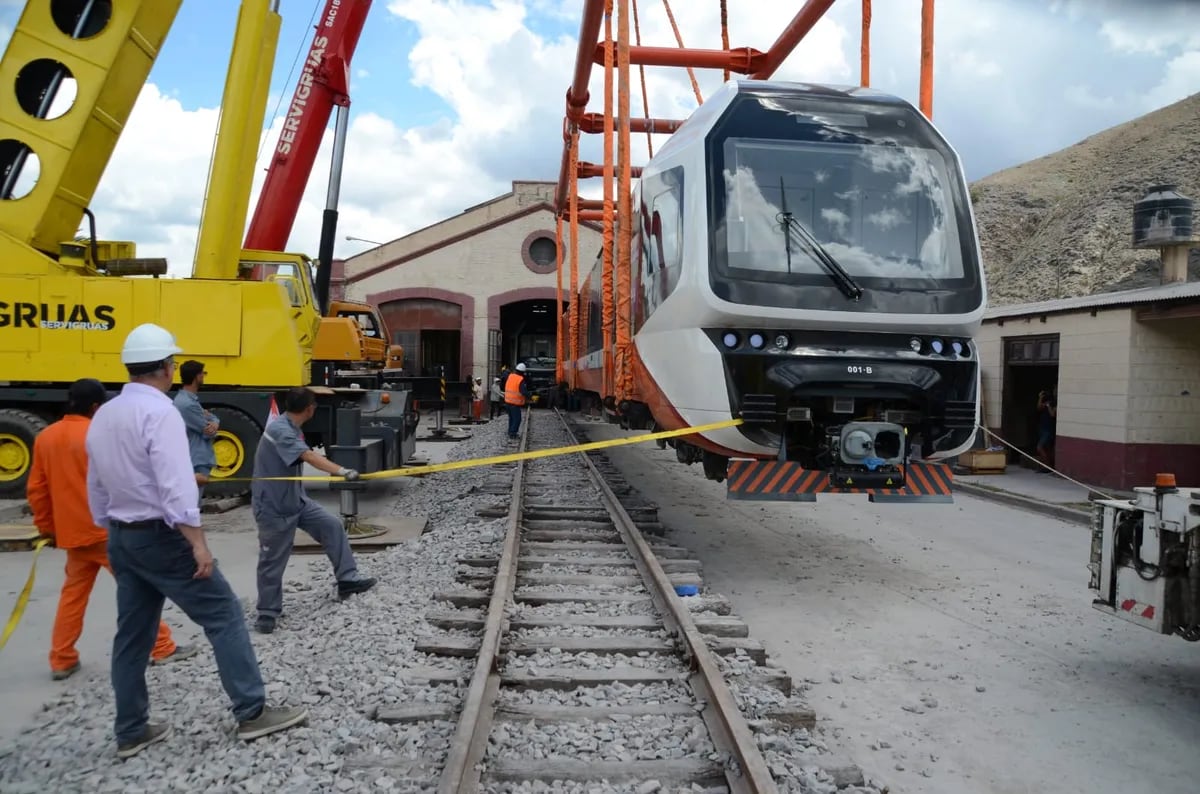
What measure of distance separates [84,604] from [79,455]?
863 mm

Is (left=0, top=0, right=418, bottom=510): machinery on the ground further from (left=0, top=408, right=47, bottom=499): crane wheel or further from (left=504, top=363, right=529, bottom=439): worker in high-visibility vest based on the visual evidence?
(left=504, top=363, right=529, bottom=439): worker in high-visibility vest

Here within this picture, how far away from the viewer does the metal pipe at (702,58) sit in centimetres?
1057

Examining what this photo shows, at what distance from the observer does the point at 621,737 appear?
3.87 meters

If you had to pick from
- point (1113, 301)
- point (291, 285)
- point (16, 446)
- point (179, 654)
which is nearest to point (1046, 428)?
point (1113, 301)

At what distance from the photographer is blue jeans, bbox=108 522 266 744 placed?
3.64 metres

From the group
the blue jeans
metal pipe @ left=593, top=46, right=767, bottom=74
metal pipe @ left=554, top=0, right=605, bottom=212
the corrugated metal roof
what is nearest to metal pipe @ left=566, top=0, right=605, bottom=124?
metal pipe @ left=554, top=0, right=605, bottom=212

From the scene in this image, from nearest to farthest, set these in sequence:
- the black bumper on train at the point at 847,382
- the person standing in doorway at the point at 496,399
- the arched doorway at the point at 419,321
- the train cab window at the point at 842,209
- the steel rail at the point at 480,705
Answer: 1. the steel rail at the point at 480,705
2. the black bumper on train at the point at 847,382
3. the train cab window at the point at 842,209
4. the person standing in doorway at the point at 496,399
5. the arched doorway at the point at 419,321

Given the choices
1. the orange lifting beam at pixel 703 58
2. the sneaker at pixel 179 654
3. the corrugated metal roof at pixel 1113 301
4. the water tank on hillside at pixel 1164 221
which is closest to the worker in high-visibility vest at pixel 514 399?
the orange lifting beam at pixel 703 58

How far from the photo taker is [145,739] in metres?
3.78

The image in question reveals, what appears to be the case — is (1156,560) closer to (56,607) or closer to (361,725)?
(361,725)

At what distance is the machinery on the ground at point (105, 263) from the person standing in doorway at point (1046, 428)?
38.1 ft

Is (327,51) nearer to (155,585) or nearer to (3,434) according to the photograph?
(3,434)

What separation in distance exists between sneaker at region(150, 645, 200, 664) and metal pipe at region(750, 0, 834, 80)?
897 centimetres

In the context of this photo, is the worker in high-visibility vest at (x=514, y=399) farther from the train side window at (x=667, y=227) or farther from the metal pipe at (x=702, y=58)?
the train side window at (x=667, y=227)
